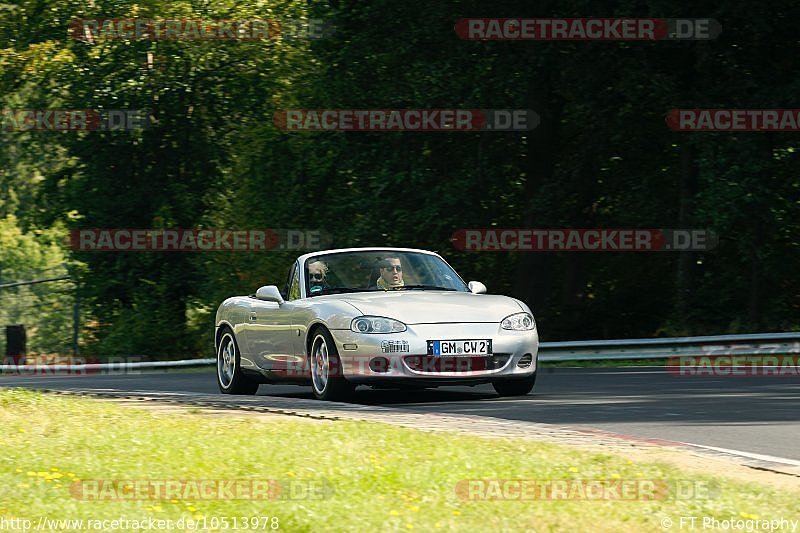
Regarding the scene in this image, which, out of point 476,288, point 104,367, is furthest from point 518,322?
point 104,367

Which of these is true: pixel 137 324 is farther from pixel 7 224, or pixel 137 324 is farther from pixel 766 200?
pixel 7 224

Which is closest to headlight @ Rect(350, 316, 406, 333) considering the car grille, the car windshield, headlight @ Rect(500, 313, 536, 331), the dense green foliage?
the car grille

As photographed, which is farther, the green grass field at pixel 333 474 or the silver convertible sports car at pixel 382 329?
the silver convertible sports car at pixel 382 329

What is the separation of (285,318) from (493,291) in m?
18.2

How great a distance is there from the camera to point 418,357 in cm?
1416

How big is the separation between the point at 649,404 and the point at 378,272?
324 cm

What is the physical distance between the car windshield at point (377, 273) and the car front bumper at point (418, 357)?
1332 mm

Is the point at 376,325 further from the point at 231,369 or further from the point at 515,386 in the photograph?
the point at 231,369

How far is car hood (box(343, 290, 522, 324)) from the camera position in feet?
46.9

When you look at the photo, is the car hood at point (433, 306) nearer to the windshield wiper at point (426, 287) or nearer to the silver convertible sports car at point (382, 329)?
the silver convertible sports car at point (382, 329)

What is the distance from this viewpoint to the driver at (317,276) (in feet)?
51.6

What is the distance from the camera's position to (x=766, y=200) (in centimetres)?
2744

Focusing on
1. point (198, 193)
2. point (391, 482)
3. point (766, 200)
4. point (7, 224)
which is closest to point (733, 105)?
point (766, 200)

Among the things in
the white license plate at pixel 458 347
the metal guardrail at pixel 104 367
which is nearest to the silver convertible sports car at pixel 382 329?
the white license plate at pixel 458 347
